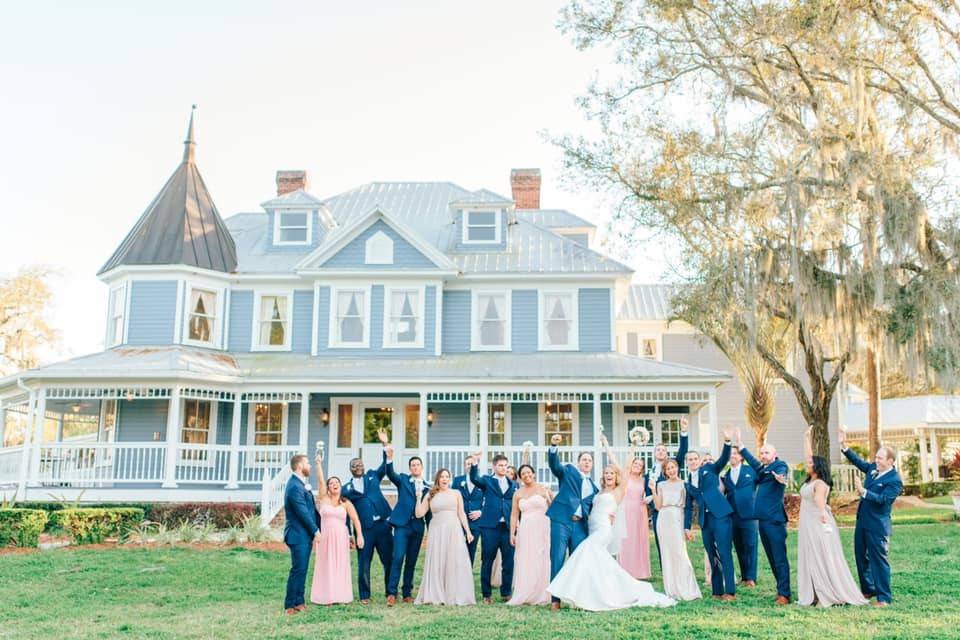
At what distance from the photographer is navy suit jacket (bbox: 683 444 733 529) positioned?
922 centimetres

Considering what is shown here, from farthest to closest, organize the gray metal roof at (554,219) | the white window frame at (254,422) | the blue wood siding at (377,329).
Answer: the gray metal roof at (554,219), the blue wood siding at (377,329), the white window frame at (254,422)

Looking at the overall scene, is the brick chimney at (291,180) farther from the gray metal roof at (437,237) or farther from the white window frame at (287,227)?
the white window frame at (287,227)

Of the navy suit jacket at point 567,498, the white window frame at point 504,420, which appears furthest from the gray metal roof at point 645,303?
the navy suit jacket at point 567,498

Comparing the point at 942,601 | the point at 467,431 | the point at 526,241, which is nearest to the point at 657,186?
the point at 526,241

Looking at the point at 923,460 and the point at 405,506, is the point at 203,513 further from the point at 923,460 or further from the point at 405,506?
the point at 923,460

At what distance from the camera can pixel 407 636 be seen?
24.3 ft

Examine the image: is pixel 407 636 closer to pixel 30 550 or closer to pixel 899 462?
pixel 30 550

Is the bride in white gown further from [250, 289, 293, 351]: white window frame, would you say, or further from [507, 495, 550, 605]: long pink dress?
[250, 289, 293, 351]: white window frame

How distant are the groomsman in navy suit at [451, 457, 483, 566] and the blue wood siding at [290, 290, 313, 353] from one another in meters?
11.9

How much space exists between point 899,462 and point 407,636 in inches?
1124

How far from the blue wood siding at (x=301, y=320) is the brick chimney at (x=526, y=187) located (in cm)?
783

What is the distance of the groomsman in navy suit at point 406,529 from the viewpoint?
30.7 ft

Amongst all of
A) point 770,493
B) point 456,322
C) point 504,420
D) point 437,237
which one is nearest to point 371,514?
point 770,493

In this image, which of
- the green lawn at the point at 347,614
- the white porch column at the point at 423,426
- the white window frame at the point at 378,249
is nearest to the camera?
the green lawn at the point at 347,614
